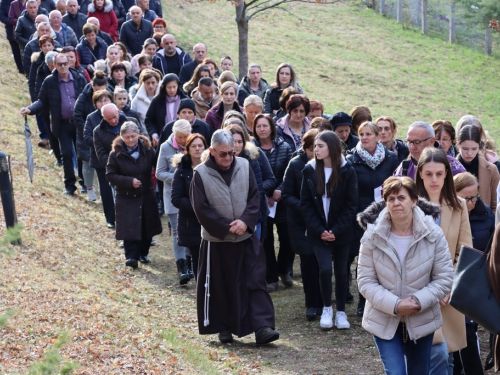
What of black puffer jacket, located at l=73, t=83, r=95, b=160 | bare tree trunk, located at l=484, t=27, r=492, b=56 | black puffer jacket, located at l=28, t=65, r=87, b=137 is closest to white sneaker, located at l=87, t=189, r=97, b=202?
black puffer jacket, located at l=73, t=83, r=95, b=160

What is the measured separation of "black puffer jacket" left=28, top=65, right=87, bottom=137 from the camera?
15141mm

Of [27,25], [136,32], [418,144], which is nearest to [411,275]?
[418,144]

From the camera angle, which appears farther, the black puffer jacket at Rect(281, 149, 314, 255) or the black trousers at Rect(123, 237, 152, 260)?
the black trousers at Rect(123, 237, 152, 260)

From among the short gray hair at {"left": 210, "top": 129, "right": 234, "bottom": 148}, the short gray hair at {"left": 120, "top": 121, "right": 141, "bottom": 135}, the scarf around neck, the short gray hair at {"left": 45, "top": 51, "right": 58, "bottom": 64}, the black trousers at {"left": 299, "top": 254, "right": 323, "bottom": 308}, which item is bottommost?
the black trousers at {"left": 299, "top": 254, "right": 323, "bottom": 308}

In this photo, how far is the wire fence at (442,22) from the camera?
104 ft

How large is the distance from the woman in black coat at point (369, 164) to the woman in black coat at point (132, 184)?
10.8 ft

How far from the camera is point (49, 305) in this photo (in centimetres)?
941

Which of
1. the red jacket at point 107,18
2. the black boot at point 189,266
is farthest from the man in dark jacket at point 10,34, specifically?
the black boot at point 189,266

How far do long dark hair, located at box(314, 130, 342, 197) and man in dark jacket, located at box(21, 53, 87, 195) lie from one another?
6892 mm

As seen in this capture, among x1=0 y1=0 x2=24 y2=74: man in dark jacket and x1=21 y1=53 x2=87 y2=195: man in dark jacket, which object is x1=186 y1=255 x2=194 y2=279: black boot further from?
x1=0 y1=0 x2=24 y2=74: man in dark jacket

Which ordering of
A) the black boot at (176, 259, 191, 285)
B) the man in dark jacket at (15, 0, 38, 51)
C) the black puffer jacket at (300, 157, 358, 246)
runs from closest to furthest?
1. the black puffer jacket at (300, 157, 358, 246)
2. the black boot at (176, 259, 191, 285)
3. the man in dark jacket at (15, 0, 38, 51)

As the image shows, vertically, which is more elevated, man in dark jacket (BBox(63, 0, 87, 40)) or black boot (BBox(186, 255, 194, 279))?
man in dark jacket (BBox(63, 0, 87, 40))

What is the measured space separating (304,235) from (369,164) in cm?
115

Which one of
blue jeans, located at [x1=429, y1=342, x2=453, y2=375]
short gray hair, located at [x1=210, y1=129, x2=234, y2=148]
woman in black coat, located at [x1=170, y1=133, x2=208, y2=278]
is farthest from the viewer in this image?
woman in black coat, located at [x1=170, y1=133, x2=208, y2=278]
